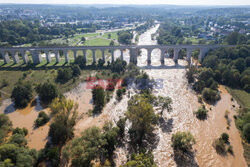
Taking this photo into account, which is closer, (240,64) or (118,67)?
(240,64)

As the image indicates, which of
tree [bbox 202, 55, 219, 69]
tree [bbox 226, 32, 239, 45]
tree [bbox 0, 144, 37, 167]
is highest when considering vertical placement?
tree [bbox 226, 32, 239, 45]

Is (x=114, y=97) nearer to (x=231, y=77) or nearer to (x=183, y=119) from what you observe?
(x=183, y=119)

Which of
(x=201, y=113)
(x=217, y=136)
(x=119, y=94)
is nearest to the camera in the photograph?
(x=217, y=136)

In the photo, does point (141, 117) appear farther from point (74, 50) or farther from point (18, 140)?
point (74, 50)

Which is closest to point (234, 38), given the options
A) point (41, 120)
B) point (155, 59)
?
point (155, 59)

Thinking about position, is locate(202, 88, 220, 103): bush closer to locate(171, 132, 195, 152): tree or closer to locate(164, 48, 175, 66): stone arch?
locate(171, 132, 195, 152): tree

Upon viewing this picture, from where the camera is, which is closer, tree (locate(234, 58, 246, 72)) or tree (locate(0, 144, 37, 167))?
tree (locate(0, 144, 37, 167))

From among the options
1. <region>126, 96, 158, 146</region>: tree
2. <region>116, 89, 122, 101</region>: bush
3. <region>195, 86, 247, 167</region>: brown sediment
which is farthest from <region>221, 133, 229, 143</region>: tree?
<region>116, 89, 122, 101</region>: bush

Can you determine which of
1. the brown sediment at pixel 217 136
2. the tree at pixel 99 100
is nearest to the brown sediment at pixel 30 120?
the tree at pixel 99 100
